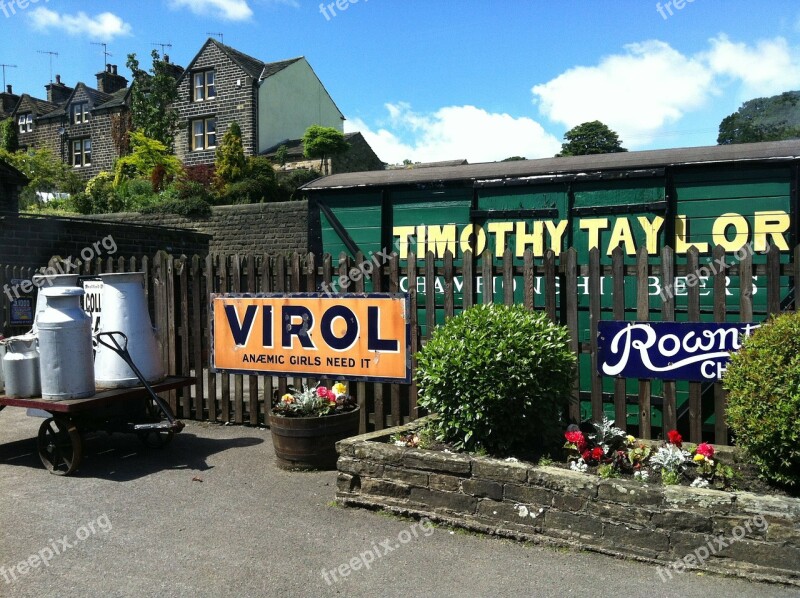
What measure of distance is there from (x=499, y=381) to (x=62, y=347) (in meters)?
4.08

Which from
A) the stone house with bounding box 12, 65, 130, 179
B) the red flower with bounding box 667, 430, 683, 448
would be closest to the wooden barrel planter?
the red flower with bounding box 667, 430, 683, 448

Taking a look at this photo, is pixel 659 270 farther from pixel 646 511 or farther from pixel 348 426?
pixel 348 426

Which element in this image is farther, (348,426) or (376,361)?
(376,361)

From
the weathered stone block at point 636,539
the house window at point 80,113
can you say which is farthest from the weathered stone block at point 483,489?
the house window at point 80,113

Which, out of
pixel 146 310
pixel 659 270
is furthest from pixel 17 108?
pixel 659 270

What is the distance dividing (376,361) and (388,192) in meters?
2.32

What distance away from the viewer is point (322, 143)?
38.2m

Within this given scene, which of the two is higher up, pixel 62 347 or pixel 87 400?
pixel 62 347

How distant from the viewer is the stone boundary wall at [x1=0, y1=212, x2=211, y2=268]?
47.2ft

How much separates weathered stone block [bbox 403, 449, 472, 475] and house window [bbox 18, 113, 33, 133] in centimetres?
6061

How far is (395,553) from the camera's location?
4.55 metres

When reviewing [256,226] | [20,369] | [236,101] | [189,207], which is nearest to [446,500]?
[20,369]

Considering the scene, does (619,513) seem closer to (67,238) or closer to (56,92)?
(67,238)

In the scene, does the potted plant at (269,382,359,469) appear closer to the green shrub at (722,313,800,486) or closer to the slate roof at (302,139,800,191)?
the slate roof at (302,139,800,191)
